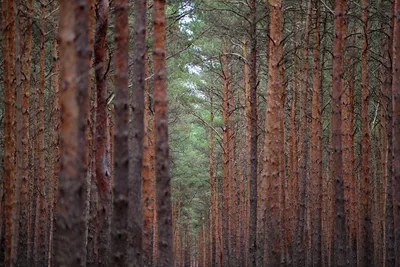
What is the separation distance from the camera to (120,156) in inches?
241

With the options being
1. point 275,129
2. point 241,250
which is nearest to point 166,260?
point 275,129

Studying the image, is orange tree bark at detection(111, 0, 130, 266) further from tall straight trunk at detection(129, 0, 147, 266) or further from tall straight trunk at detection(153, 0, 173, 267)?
tall straight trunk at detection(153, 0, 173, 267)

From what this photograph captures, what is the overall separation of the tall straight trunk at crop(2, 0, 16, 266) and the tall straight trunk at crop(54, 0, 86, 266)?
4841 millimetres

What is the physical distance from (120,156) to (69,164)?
222 centimetres

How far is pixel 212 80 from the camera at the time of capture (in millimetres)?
24562

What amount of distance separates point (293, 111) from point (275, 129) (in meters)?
5.59

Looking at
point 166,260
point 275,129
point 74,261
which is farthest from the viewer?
point 275,129

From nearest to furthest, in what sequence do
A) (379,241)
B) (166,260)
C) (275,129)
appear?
(166,260)
(275,129)
(379,241)

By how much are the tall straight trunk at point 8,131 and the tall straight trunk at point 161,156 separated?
9.22ft

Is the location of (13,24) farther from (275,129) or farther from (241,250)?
(241,250)

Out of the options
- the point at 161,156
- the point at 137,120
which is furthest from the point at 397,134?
the point at 137,120

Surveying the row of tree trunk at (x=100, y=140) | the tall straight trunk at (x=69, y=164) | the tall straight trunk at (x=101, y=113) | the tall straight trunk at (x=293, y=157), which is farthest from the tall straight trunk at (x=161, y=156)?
the tall straight trunk at (x=293, y=157)

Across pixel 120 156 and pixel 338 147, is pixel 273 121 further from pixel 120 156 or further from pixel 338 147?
pixel 120 156

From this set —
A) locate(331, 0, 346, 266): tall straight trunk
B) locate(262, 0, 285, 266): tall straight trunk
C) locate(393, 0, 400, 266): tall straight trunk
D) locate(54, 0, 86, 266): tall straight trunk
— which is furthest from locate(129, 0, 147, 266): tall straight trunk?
locate(393, 0, 400, 266): tall straight trunk
